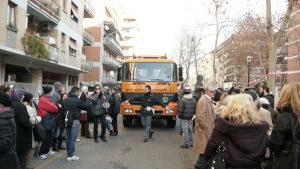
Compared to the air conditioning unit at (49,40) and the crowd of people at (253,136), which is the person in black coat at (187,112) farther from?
the air conditioning unit at (49,40)

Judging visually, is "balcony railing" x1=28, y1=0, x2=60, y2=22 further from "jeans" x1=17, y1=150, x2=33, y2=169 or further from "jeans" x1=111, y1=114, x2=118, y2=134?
"jeans" x1=17, y1=150, x2=33, y2=169

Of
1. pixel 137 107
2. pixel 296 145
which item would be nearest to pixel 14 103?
pixel 296 145

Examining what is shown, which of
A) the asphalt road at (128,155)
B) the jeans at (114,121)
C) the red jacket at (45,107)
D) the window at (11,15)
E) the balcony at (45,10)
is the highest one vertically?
the balcony at (45,10)

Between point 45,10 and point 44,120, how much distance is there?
1790cm

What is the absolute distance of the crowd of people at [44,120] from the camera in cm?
512

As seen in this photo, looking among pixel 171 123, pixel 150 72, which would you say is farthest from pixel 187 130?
pixel 171 123

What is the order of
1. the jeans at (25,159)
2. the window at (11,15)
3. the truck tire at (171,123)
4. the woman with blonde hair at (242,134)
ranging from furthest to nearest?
the window at (11,15), the truck tire at (171,123), the jeans at (25,159), the woman with blonde hair at (242,134)

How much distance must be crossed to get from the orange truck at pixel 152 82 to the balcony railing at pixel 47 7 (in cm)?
951

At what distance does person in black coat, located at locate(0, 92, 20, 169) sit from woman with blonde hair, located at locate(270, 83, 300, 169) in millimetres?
3028

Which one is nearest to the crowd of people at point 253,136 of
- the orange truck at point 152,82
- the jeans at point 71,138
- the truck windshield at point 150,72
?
the jeans at point 71,138

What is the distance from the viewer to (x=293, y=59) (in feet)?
228

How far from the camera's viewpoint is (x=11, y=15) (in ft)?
72.2

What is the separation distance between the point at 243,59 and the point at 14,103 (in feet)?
176

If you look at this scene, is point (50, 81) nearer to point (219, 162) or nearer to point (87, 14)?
point (87, 14)
